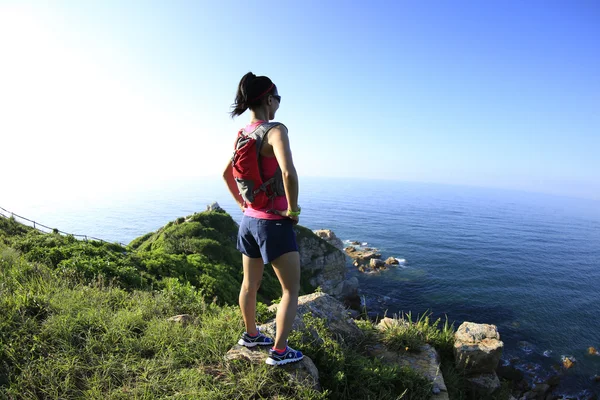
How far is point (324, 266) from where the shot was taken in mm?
33438

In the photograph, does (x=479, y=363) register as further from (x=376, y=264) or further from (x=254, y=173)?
(x=376, y=264)

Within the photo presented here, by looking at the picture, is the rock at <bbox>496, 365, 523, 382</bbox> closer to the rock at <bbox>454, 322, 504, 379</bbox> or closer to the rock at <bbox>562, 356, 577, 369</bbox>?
the rock at <bbox>562, 356, 577, 369</bbox>

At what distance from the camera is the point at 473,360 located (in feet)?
18.8

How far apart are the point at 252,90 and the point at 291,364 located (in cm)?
349

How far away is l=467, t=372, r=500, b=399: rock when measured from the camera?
18.5 ft

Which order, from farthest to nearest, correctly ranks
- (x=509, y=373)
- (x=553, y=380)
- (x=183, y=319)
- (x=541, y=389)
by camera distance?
(x=509, y=373), (x=553, y=380), (x=541, y=389), (x=183, y=319)

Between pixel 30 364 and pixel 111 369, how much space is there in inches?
35.2

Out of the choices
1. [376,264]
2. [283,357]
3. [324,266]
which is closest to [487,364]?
[283,357]

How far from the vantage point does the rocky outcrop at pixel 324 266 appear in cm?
3284

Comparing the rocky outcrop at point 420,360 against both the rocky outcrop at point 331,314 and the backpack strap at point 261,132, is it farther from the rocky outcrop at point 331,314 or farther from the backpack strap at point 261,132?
the backpack strap at point 261,132

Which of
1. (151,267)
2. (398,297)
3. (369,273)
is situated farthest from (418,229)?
(151,267)

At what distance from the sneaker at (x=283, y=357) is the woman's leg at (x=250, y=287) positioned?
550mm

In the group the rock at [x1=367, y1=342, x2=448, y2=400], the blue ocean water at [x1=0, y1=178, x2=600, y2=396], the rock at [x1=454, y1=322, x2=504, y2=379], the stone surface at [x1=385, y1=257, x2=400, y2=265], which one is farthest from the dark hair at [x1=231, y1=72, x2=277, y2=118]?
the stone surface at [x1=385, y1=257, x2=400, y2=265]

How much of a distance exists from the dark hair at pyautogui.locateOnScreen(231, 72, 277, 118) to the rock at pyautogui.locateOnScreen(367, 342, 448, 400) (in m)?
4.60
